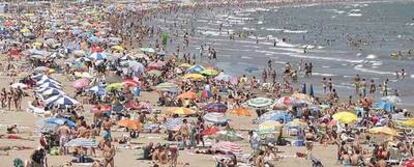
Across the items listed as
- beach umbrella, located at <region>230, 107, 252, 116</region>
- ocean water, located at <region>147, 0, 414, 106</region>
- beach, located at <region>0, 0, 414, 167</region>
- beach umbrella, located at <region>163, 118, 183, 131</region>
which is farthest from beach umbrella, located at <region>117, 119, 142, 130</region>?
ocean water, located at <region>147, 0, 414, 106</region>

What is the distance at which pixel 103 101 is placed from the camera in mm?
25375

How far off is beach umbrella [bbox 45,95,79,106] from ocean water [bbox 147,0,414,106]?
1442 cm

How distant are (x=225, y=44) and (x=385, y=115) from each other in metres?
33.4

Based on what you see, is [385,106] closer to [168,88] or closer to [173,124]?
[168,88]

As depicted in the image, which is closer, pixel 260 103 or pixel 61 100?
pixel 61 100

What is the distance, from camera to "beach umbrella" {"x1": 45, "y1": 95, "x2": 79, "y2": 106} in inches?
867

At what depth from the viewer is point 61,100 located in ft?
72.5

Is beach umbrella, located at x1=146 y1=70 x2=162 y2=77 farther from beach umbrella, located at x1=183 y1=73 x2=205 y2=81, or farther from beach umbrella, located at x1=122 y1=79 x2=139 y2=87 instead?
beach umbrella, located at x1=122 y1=79 x2=139 y2=87

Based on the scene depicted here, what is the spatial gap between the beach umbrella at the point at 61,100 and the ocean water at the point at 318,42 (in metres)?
14.4

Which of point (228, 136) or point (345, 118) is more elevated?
point (228, 136)

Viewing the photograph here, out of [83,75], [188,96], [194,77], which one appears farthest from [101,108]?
[194,77]

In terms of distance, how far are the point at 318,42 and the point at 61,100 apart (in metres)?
41.0

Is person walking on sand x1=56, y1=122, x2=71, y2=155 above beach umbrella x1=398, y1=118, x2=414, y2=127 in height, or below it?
above

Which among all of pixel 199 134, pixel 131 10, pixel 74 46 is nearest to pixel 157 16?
pixel 131 10
